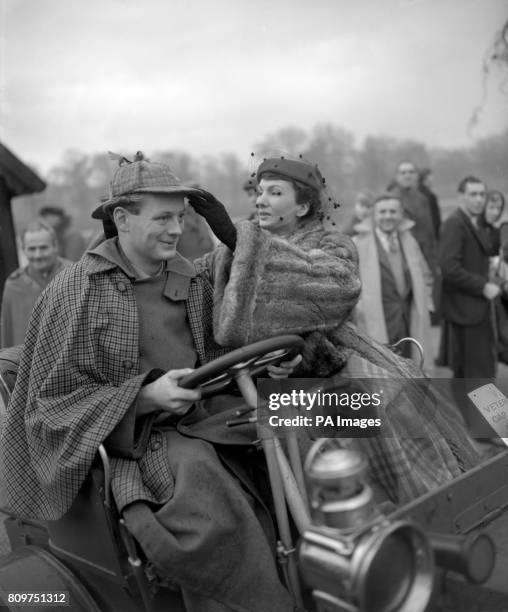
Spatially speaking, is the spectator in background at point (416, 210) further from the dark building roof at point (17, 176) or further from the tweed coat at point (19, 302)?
the tweed coat at point (19, 302)

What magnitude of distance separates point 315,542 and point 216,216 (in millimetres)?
1430

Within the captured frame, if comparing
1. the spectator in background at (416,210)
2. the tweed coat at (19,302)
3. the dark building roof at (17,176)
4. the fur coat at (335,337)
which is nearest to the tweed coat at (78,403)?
the fur coat at (335,337)

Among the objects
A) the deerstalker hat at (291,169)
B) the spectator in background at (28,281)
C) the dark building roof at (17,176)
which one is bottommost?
the spectator in background at (28,281)

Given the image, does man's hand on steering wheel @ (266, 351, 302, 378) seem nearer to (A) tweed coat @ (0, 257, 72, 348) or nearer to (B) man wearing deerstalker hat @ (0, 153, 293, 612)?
(B) man wearing deerstalker hat @ (0, 153, 293, 612)

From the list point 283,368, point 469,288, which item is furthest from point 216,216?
point 469,288

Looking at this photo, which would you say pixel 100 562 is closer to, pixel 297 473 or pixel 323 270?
pixel 297 473

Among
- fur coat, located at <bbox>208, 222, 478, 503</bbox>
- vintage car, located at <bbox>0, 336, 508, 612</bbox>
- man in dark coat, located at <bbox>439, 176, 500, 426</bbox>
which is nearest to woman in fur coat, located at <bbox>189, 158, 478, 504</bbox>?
fur coat, located at <bbox>208, 222, 478, 503</bbox>

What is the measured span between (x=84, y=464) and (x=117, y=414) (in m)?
0.18

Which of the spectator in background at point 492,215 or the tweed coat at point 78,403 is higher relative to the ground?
the spectator in background at point 492,215

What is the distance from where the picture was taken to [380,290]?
531 cm

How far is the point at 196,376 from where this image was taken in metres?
2.00

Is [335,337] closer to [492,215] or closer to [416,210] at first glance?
[492,215]

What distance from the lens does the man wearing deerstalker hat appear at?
2.10 m

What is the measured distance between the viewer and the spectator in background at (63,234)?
7.30 m
